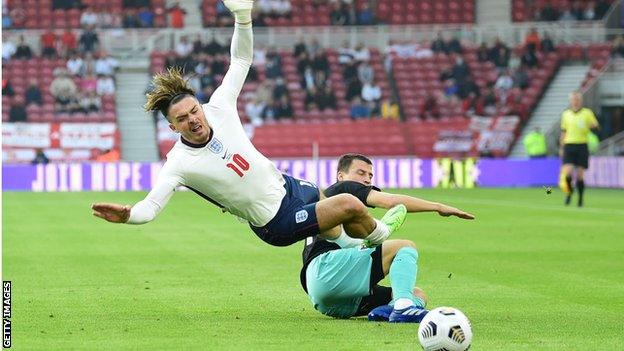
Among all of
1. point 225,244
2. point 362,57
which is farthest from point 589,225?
point 362,57

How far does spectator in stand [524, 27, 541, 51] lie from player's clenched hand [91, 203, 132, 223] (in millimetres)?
37947

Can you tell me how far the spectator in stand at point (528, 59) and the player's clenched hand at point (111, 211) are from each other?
37766 millimetres

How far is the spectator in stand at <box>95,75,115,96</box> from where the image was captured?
4366 cm

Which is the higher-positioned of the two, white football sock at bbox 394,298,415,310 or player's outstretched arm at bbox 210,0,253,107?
player's outstretched arm at bbox 210,0,253,107

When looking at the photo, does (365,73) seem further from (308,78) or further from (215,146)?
(215,146)

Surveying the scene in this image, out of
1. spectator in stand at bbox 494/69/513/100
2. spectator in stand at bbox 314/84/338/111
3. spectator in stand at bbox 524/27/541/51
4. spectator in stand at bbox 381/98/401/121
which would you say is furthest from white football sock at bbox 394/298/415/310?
spectator in stand at bbox 524/27/541/51

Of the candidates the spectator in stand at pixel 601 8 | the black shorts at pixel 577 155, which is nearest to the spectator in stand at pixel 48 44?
the spectator in stand at pixel 601 8

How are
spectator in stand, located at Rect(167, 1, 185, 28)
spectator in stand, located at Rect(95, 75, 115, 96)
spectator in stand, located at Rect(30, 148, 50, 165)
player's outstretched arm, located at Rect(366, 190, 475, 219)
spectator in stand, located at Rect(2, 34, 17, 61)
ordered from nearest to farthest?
1. player's outstretched arm, located at Rect(366, 190, 475, 219)
2. spectator in stand, located at Rect(30, 148, 50, 165)
3. spectator in stand, located at Rect(95, 75, 115, 96)
4. spectator in stand, located at Rect(2, 34, 17, 61)
5. spectator in stand, located at Rect(167, 1, 185, 28)

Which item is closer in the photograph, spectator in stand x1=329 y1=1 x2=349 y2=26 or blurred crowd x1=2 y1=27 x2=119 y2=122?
blurred crowd x1=2 y1=27 x2=119 y2=122

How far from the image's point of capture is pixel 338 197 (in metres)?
9.57

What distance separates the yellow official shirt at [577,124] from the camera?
90.9 ft

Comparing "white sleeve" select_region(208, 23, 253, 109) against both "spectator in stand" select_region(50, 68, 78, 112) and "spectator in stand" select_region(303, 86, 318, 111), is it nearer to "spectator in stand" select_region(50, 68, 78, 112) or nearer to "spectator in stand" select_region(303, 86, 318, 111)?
"spectator in stand" select_region(50, 68, 78, 112)

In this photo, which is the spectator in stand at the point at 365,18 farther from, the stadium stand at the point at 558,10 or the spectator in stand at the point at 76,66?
the spectator in stand at the point at 76,66

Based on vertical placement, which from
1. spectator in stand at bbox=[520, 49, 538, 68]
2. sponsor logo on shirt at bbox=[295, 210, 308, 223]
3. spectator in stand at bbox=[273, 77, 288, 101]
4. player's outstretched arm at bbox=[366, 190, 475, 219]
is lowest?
spectator in stand at bbox=[273, 77, 288, 101]
